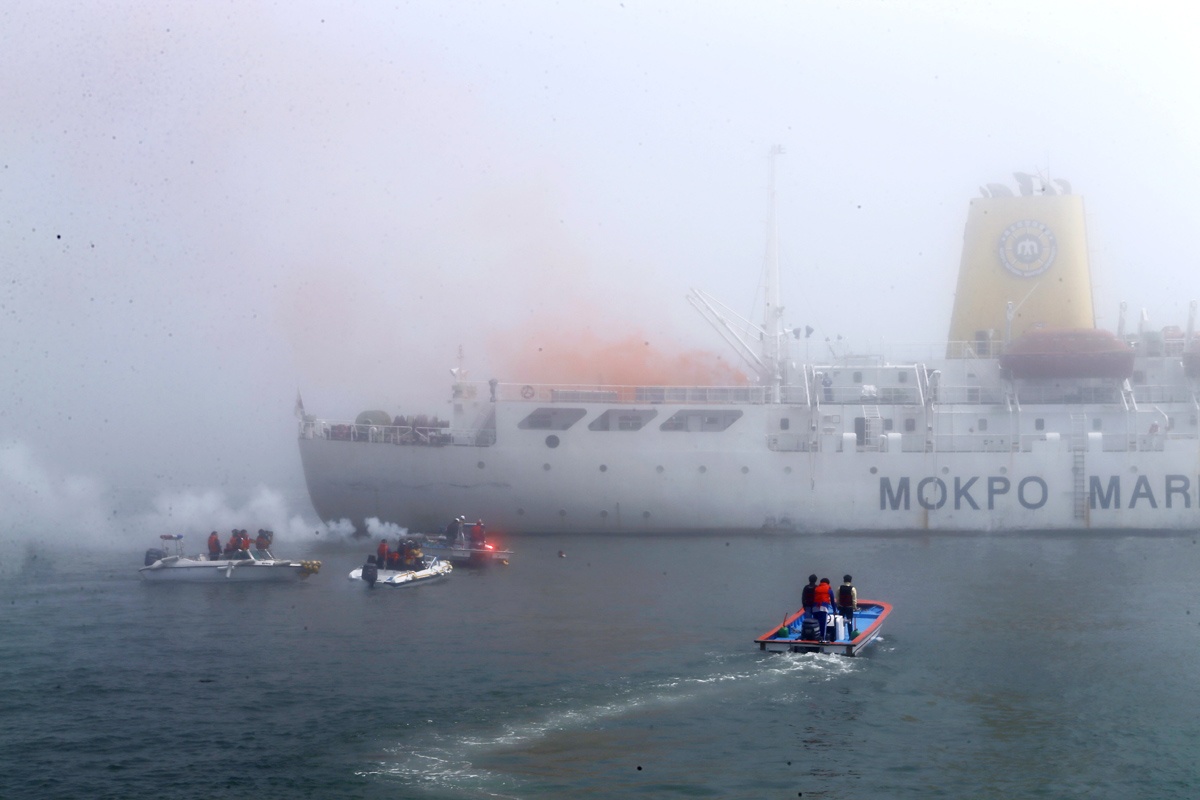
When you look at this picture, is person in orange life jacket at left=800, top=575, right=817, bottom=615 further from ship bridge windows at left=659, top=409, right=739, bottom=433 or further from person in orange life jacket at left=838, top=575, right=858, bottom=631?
ship bridge windows at left=659, top=409, right=739, bottom=433

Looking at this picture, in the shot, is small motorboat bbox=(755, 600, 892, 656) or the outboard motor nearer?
small motorboat bbox=(755, 600, 892, 656)

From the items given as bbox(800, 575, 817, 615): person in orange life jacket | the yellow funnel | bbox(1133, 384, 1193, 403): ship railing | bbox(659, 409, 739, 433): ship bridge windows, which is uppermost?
the yellow funnel

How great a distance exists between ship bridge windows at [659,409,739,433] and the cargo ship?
8 centimetres

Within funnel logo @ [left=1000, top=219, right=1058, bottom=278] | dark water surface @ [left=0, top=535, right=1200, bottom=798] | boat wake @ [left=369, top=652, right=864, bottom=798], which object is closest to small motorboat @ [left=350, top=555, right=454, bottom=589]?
dark water surface @ [left=0, top=535, right=1200, bottom=798]

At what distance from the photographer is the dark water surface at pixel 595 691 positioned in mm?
13633

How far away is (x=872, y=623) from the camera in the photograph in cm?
2105

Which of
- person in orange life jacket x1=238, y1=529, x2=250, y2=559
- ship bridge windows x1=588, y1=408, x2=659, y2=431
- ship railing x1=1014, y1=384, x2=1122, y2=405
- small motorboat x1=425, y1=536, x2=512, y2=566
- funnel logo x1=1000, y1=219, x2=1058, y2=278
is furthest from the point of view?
funnel logo x1=1000, y1=219, x2=1058, y2=278

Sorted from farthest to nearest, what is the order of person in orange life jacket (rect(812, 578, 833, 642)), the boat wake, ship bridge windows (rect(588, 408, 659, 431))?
ship bridge windows (rect(588, 408, 659, 431)) < person in orange life jacket (rect(812, 578, 833, 642)) < the boat wake

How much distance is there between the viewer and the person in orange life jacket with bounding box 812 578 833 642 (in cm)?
1928

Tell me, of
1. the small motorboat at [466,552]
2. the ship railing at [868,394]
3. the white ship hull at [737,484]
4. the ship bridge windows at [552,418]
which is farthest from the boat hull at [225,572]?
the ship railing at [868,394]

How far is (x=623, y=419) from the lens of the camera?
1526 inches

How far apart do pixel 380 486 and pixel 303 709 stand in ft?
69.9

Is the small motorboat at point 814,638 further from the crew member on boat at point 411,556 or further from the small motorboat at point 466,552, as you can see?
the small motorboat at point 466,552

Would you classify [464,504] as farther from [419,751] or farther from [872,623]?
[419,751]
